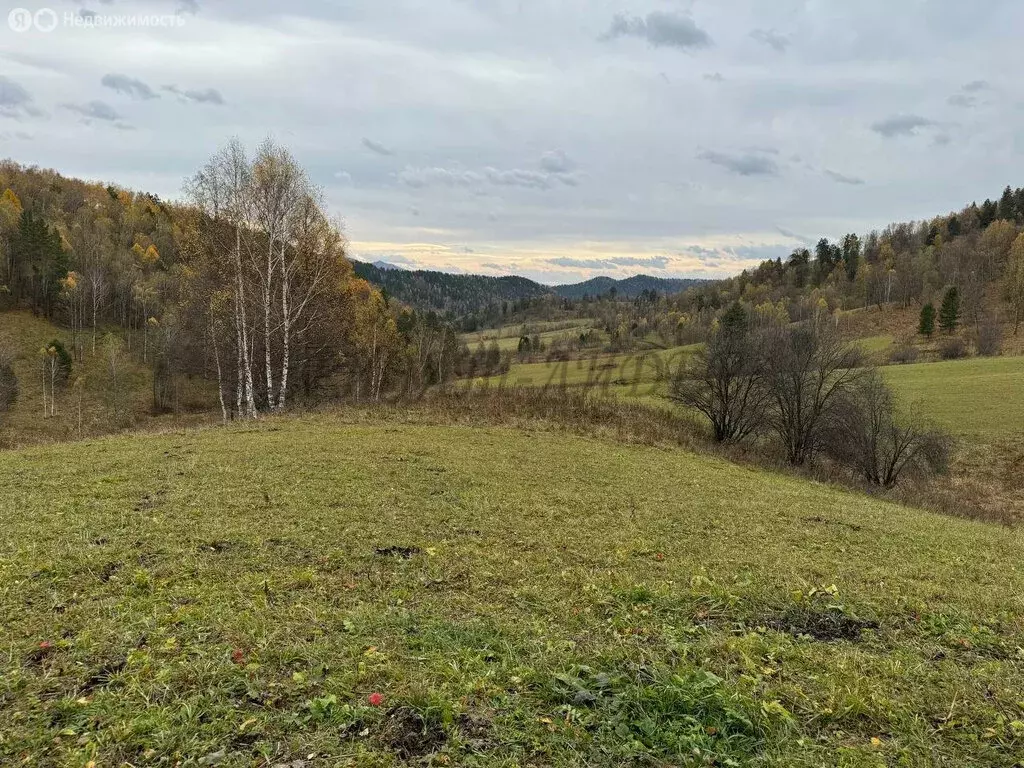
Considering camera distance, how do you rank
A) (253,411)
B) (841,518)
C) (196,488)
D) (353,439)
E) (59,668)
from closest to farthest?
(59,668) → (196,488) → (841,518) → (353,439) → (253,411)

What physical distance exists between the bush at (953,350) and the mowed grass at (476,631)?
8071 centimetres

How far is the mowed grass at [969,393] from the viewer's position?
4091cm

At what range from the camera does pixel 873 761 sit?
3.85m

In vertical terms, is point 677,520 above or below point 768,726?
below

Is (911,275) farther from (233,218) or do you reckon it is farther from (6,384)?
(6,384)

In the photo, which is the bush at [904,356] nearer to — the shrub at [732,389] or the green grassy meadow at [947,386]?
the green grassy meadow at [947,386]

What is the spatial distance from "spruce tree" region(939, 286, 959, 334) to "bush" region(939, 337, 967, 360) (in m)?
15.4

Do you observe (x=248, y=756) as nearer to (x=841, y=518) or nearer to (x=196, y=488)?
(x=196, y=488)

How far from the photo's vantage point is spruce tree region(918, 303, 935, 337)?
8888cm

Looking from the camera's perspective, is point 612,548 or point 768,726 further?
point 612,548

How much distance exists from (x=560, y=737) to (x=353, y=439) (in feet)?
47.4

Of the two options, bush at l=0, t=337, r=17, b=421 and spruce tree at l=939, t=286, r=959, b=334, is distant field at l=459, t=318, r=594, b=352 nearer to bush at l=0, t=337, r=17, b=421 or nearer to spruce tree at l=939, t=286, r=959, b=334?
spruce tree at l=939, t=286, r=959, b=334

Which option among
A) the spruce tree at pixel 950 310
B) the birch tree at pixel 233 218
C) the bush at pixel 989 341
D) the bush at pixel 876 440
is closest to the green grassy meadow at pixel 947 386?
the bush at pixel 876 440

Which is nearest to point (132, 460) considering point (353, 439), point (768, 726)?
point (353, 439)
